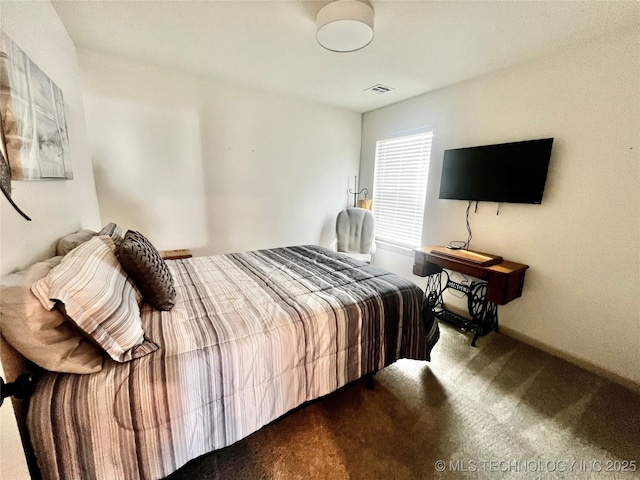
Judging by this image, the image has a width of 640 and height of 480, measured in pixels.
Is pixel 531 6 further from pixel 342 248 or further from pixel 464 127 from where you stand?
pixel 342 248

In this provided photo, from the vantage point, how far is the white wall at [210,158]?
8.07 ft

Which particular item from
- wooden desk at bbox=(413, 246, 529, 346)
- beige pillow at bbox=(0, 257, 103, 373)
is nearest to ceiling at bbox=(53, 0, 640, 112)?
wooden desk at bbox=(413, 246, 529, 346)

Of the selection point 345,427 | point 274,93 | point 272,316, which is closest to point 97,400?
point 272,316

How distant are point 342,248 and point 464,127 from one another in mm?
1977

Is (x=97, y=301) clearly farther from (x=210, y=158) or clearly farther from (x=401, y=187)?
(x=401, y=187)

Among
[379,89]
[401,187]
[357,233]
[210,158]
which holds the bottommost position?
[357,233]

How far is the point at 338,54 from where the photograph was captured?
221cm

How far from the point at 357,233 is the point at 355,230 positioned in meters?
0.05

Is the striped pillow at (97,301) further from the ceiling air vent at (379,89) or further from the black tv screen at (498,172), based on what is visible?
the ceiling air vent at (379,89)

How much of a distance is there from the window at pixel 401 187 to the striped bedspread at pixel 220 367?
170 centimetres

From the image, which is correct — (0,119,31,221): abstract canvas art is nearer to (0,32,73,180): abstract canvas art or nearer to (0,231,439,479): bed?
(0,32,73,180): abstract canvas art

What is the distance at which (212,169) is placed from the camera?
2.96 m

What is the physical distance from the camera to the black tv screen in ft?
6.90

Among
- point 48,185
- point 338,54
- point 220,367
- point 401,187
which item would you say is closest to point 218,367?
point 220,367
